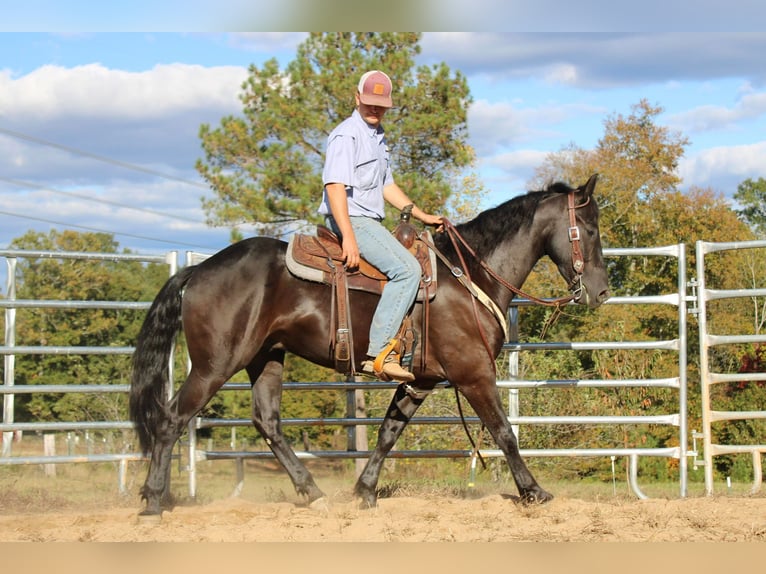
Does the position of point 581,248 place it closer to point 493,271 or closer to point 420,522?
point 493,271

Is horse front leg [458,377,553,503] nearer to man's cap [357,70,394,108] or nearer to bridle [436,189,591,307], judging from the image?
bridle [436,189,591,307]

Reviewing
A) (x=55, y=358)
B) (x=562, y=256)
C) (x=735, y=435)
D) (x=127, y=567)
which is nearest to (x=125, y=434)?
(x=562, y=256)

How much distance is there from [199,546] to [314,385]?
11.3 ft

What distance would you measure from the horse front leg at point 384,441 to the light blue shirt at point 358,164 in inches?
54.4

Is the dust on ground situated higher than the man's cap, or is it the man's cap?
the man's cap

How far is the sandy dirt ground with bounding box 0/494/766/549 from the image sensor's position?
15.0 ft

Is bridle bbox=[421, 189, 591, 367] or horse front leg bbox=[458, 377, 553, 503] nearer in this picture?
horse front leg bbox=[458, 377, 553, 503]

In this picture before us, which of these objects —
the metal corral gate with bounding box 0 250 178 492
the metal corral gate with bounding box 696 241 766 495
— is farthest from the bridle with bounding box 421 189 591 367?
the metal corral gate with bounding box 0 250 178 492

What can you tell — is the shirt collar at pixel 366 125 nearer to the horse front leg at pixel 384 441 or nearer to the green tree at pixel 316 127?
the horse front leg at pixel 384 441

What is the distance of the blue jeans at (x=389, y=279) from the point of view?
5.32 meters

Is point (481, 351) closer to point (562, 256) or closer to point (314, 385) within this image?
point (562, 256)

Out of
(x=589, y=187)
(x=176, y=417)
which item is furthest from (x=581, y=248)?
(x=176, y=417)

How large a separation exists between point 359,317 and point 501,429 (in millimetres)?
1238

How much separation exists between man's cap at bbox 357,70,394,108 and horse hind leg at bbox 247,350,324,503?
2.01 m
